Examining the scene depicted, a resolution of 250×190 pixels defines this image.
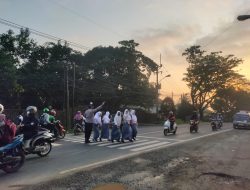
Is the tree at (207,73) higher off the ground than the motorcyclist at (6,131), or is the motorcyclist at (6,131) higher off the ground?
the tree at (207,73)

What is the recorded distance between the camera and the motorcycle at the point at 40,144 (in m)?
14.1

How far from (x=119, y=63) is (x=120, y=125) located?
125 feet

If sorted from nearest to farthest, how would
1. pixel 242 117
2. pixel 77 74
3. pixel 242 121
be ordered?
pixel 242 121 < pixel 242 117 < pixel 77 74

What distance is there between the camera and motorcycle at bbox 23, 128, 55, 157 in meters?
14.1

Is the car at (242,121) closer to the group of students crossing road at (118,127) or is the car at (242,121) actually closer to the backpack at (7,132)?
the group of students crossing road at (118,127)

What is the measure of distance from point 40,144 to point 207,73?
224 feet

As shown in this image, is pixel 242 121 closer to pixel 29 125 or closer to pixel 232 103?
pixel 29 125

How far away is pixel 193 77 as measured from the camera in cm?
8144

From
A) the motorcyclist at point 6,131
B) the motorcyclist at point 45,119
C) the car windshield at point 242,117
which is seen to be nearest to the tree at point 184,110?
the car windshield at point 242,117

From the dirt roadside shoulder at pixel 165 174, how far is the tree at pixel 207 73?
2593 inches

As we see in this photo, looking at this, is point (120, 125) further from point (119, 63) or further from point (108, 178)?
point (119, 63)

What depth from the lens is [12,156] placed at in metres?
11.8

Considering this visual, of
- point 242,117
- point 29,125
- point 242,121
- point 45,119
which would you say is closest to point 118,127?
point 45,119

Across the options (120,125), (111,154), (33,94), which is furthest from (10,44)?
(111,154)
